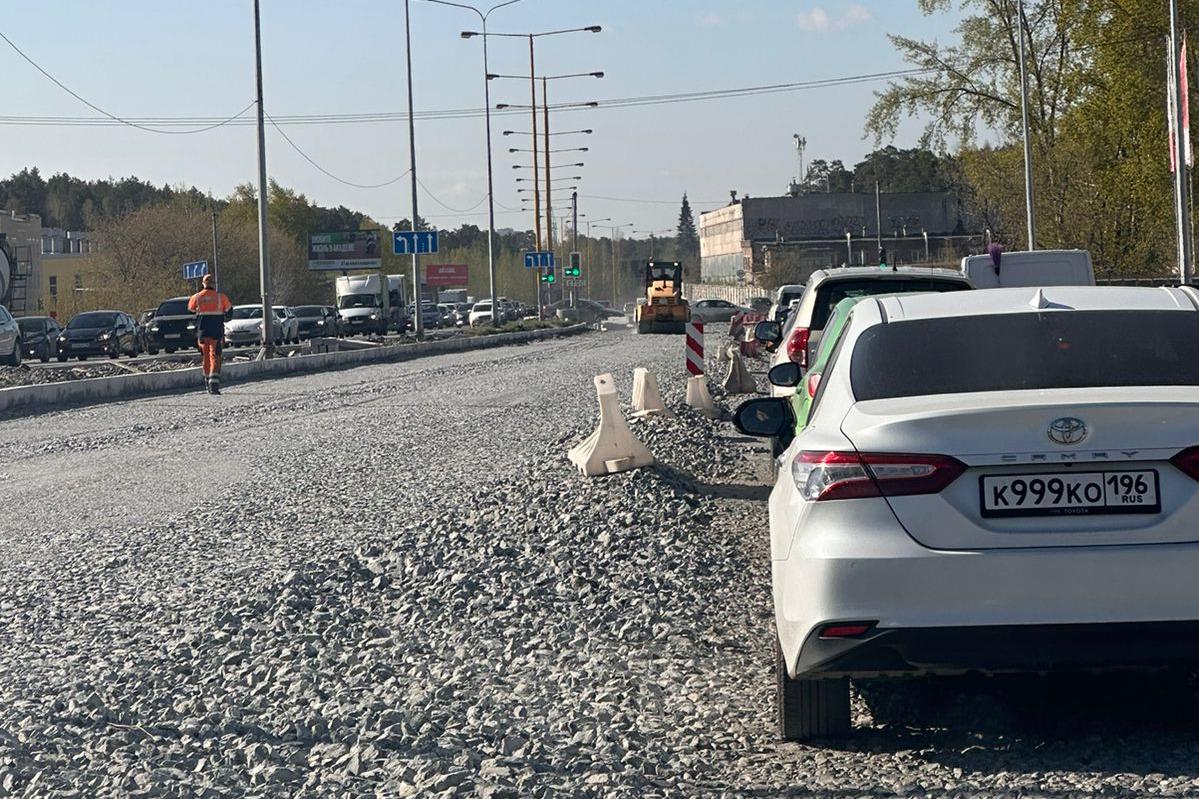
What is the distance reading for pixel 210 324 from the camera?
27.3m

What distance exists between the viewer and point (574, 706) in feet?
21.3

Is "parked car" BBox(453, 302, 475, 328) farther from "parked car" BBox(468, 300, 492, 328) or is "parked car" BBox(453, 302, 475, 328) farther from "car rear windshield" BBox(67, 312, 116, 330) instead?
"car rear windshield" BBox(67, 312, 116, 330)

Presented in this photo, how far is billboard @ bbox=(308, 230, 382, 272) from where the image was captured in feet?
361

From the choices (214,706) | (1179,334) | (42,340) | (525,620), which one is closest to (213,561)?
(525,620)

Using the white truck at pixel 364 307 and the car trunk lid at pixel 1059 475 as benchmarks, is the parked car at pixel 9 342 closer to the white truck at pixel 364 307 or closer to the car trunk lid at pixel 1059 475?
the white truck at pixel 364 307

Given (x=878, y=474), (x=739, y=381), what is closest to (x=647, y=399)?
(x=739, y=381)

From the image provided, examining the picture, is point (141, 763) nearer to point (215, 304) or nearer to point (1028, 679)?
point (1028, 679)

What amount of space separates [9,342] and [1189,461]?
37.1 m

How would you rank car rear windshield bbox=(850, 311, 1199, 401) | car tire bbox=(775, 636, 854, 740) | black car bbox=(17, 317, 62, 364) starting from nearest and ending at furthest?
car rear windshield bbox=(850, 311, 1199, 401) < car tire bbox=(775, 636, 854, 740) < black car bbox=(17, 317, 62, 364)

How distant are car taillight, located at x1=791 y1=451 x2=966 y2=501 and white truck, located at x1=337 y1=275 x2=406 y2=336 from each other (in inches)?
2762

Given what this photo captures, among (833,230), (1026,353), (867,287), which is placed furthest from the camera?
(833,230)

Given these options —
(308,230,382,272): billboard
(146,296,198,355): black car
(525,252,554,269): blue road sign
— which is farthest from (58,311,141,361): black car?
(308,230,382,272): billboard

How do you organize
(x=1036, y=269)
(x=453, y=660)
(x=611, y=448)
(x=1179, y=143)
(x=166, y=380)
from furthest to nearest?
(x=166, y=380) < (x=1179, y=143) < (x=1036, y=269) < (x=611, y=448) < (x=453, y=660)

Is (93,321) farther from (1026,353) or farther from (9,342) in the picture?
(1026,353)
